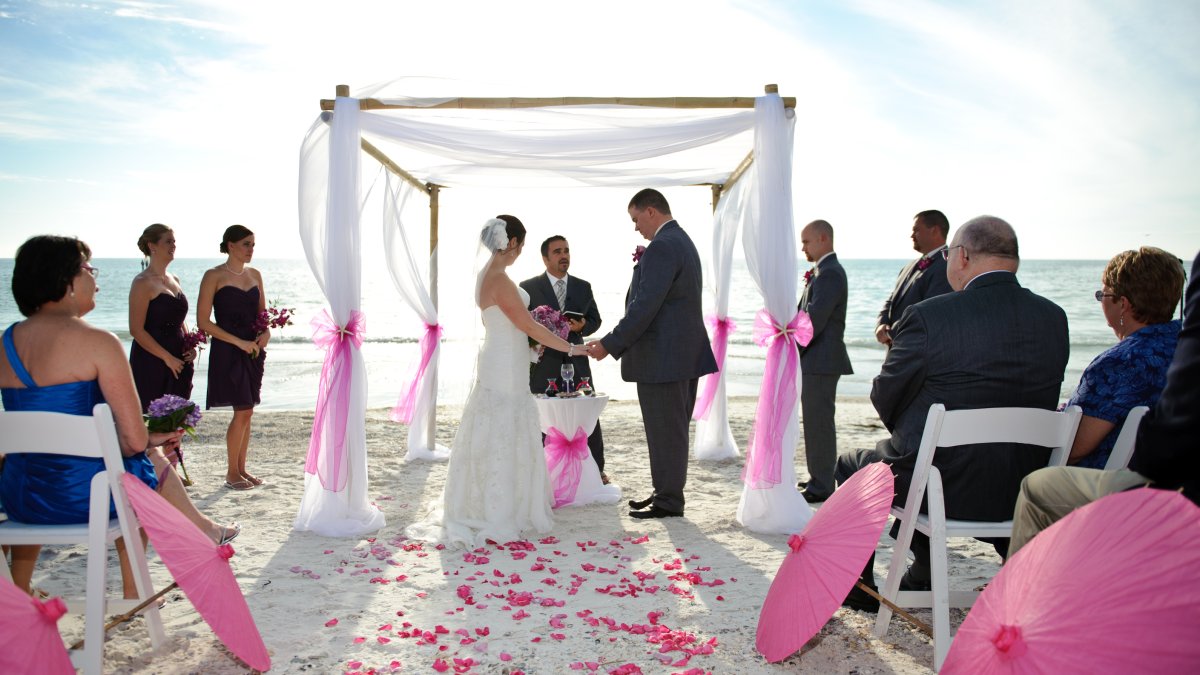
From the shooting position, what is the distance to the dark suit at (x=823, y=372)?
5.78 meters

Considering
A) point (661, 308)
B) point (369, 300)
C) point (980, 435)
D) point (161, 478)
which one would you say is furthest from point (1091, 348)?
point (369, 300)

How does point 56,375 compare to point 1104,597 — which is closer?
point 1104,597

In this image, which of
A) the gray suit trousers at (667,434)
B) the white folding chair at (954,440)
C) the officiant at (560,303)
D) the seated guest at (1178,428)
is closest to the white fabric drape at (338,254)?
the officiant at (560,303)

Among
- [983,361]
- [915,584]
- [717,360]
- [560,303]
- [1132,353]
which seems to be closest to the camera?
[1132,353]

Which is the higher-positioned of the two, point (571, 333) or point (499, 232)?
point (499, 232)

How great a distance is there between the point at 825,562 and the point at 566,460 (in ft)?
9.81

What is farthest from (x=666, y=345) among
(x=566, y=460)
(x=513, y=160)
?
(x=513, y=160)

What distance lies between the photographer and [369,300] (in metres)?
33.2

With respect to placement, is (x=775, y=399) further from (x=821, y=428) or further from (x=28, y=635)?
(x=28, y=635)

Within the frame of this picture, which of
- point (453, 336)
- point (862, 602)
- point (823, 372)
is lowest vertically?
point (453, 336)

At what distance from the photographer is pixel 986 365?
3.10 metres

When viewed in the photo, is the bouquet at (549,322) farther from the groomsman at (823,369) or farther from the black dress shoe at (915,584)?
the black dress shoe at (915,584)

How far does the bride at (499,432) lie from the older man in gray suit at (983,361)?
8.10 ft

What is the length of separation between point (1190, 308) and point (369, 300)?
33271mm
